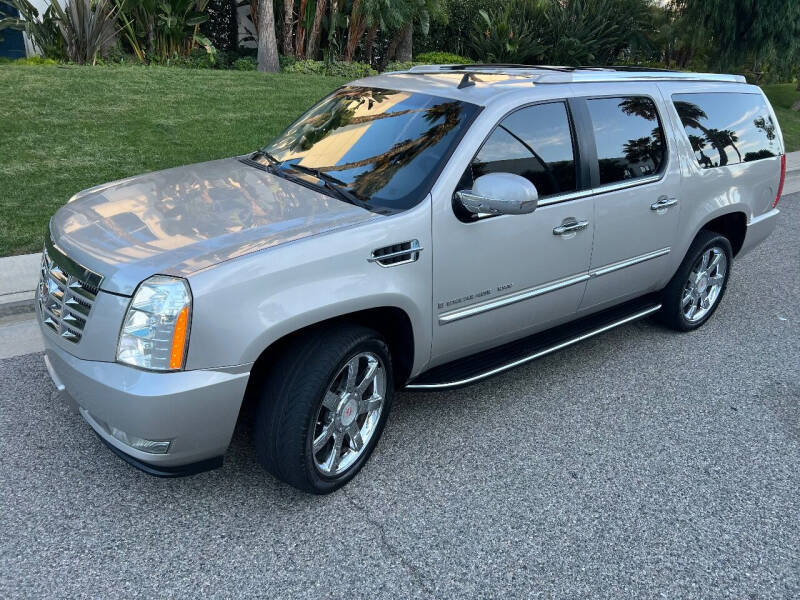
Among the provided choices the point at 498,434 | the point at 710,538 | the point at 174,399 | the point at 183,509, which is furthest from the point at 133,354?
the point at 710,538

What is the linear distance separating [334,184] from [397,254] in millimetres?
640

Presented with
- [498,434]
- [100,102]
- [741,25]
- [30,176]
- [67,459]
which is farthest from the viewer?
[741,25]

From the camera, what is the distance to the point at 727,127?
16.3 ft

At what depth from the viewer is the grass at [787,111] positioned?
14.5 m

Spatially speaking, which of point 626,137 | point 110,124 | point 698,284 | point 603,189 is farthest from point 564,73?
point 110,124

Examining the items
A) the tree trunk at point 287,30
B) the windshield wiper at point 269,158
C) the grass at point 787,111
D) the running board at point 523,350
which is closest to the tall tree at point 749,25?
the grass at point 787,111

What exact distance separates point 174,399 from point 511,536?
1.54m

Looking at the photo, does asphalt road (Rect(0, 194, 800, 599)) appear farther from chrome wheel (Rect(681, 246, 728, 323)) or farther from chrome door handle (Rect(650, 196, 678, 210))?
chrome door handle (Rect(650, 196, 678, 210))

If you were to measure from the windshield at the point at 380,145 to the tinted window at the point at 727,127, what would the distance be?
195 centimetres

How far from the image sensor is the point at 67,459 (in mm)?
3295

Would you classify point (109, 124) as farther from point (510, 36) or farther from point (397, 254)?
point (510, 36)

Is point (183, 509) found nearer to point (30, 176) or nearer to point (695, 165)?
point (695, 165)

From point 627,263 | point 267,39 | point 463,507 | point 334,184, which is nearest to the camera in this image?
point 463,507

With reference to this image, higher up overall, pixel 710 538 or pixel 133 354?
pixel 133 354
